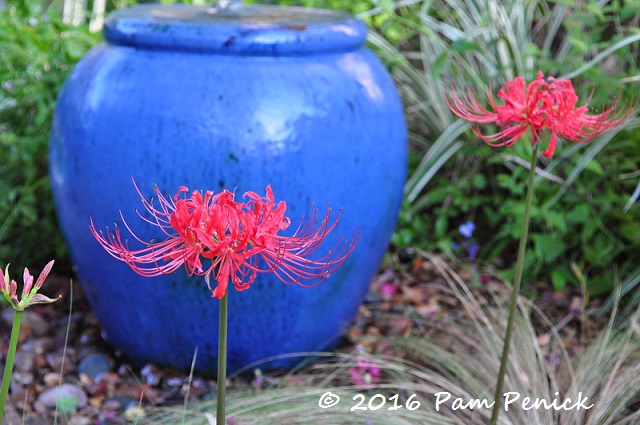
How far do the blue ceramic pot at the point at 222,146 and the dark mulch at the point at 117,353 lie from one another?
96 mm

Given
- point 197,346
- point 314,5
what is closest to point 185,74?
point 197,346

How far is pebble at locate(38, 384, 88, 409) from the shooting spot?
2.06 meters

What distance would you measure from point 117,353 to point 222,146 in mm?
759

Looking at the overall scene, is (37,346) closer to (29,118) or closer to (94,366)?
(94,366)

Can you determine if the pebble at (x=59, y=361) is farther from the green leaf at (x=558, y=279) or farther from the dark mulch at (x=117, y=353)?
the green leaf at (x=558, y=279)

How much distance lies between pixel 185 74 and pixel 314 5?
1287 mm

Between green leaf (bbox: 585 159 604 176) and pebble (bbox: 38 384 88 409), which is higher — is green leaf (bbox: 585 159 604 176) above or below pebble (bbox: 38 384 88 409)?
above

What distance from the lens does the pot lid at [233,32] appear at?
1.91m
